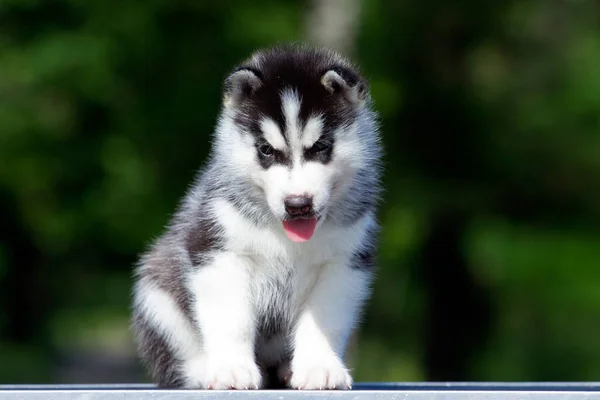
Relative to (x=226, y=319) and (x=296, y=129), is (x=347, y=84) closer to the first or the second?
(x=296, y=129)

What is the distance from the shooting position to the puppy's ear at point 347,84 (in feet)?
17.2

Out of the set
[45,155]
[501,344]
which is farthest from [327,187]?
[501,344]

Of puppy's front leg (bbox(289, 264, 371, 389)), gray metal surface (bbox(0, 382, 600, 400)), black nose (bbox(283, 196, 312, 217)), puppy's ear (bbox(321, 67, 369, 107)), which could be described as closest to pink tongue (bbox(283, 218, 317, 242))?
black nose (bbox(283, 196, 312, 217))

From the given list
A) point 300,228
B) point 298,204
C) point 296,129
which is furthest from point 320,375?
point 296,129

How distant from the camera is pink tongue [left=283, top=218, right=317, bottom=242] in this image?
197 inches

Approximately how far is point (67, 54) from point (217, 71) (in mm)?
1679

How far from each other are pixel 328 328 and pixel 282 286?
28 centimetres

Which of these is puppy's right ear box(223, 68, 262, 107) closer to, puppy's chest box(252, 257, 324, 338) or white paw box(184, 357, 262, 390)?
puppy's chest box(252, 257, 324, 338)

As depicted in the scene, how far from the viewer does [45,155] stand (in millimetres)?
14094

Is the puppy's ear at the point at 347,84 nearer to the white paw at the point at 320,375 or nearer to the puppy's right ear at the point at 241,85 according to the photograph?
the puppy's right ear at the point at 241,85

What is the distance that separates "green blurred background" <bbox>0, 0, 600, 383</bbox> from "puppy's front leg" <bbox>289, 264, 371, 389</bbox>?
7736 mm

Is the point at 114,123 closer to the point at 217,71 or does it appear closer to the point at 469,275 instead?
the point at 217,71

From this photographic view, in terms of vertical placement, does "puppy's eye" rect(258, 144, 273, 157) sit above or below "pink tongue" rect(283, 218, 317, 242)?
above

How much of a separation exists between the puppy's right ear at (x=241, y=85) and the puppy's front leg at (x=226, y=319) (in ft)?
2.31
